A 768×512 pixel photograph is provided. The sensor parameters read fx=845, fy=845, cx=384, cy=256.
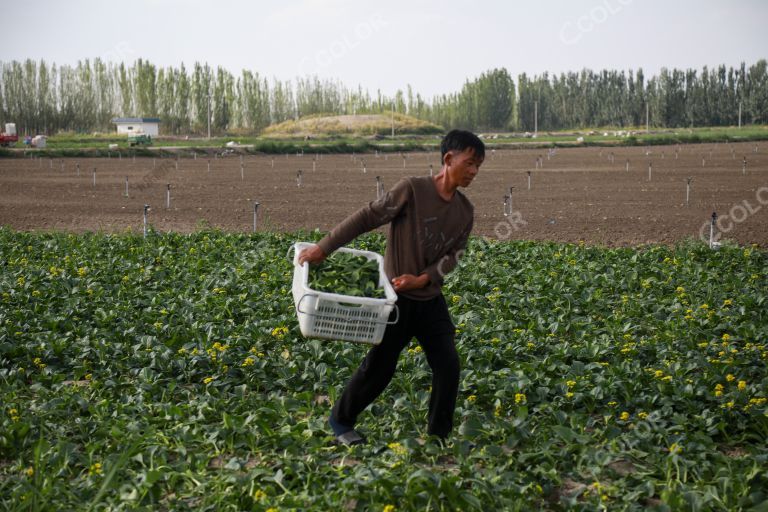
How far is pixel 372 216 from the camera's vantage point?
4562 millimetres

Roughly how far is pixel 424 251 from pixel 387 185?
22842mm

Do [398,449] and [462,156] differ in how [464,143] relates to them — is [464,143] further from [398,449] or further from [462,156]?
[398,449]

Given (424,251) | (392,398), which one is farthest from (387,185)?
(424,251)

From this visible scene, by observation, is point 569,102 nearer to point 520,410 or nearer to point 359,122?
point 359,122

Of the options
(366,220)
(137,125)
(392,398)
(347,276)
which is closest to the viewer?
(366,220)

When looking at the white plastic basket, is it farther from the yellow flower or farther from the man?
the yellow flower

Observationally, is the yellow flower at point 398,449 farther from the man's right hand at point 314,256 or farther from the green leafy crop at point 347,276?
the man's right hand at point 314,256

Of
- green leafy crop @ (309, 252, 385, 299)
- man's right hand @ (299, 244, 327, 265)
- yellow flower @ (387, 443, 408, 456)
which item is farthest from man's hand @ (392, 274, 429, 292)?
yellow flower @ (387, 443, 408, 456)

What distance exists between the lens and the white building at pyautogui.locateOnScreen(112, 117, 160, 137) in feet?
253

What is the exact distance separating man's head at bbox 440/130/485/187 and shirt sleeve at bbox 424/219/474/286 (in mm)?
269

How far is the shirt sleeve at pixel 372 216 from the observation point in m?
4.53

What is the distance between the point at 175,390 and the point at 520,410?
2478 millimetres

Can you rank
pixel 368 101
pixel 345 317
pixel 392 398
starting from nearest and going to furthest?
pixel 345 317 < pixel 392 398 < pixel 368 101

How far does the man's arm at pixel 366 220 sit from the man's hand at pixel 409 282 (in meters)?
0.31
